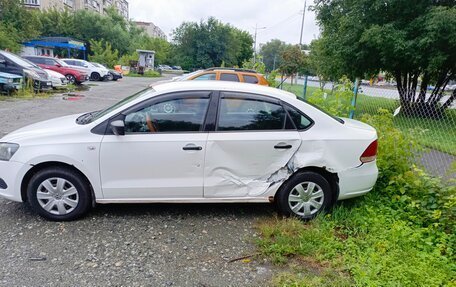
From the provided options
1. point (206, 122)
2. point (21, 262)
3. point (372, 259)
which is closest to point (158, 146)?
point (206, 122)

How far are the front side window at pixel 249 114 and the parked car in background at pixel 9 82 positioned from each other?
490 inches

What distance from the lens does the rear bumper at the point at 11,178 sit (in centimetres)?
341

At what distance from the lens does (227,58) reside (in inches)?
1866

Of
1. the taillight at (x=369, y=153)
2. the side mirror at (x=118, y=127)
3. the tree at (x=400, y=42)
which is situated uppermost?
the tree at (x=400, y=42)

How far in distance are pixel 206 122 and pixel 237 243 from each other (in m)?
1.34

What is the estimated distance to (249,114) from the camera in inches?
146

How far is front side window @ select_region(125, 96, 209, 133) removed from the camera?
11.6ft

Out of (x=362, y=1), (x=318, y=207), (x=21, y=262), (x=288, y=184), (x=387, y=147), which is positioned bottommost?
(x=21, y=262)

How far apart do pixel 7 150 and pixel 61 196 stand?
0.75m

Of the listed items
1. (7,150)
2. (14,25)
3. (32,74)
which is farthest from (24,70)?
(14,25)

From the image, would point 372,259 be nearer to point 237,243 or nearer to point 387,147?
point 237,243

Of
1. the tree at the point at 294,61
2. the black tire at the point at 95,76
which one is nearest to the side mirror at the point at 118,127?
the black tire at the point at 95,76

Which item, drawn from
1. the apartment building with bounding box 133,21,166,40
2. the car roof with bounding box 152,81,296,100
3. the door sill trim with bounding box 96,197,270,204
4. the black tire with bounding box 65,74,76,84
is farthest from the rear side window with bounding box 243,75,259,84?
the apartment building with bounding box 133,21,166,40

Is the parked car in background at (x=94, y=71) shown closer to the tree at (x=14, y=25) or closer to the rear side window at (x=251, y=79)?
the tree at (x=14, y=25)
